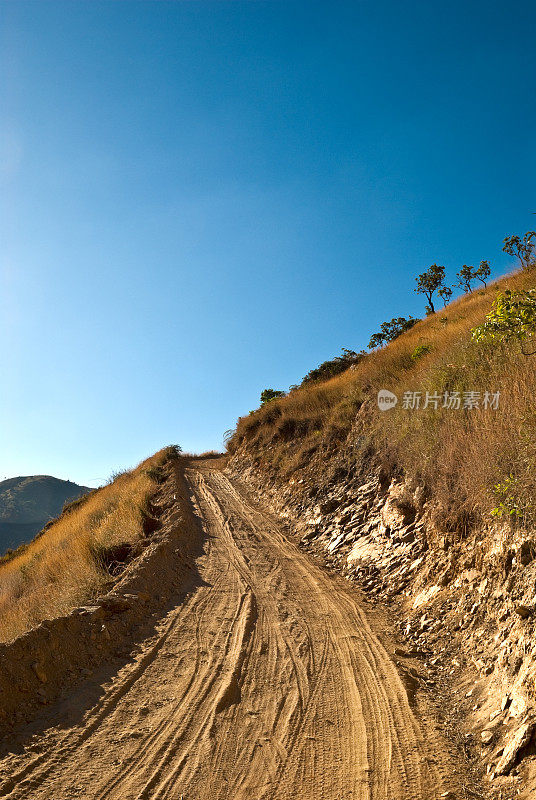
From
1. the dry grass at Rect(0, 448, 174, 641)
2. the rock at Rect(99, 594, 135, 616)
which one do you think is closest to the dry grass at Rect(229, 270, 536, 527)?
the rock at Rect(99, 594, 135, 616)

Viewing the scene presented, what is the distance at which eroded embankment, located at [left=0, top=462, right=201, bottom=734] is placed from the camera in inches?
185

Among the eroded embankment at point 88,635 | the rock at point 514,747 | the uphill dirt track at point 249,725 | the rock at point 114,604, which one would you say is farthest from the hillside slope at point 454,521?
the rock at point 114,604

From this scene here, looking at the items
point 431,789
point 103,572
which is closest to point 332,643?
point 431,789

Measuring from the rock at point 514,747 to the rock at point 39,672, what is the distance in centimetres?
439

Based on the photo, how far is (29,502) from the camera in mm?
101562

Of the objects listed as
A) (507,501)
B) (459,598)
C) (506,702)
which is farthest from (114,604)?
(507,501)

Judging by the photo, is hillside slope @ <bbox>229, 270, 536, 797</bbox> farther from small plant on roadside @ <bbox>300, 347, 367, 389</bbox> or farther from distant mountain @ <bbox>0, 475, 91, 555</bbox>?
distant mountain @ <bbox>0, 475, 91, 555</bbox>

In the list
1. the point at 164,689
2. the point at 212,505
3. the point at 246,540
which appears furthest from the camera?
the point at 212,505

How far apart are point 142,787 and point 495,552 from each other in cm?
441

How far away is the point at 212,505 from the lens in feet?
50.7

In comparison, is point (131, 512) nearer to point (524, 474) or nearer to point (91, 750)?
point (91, 750)
